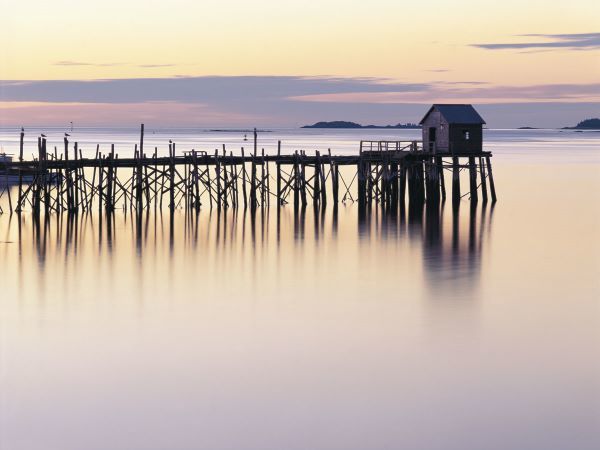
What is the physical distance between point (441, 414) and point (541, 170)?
7514 centimetres

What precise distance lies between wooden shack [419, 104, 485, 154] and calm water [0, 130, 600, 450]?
25.4ft

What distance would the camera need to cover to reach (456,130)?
4631 cm

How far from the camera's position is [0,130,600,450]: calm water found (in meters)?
15.2

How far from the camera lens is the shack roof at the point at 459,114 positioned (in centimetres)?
4631

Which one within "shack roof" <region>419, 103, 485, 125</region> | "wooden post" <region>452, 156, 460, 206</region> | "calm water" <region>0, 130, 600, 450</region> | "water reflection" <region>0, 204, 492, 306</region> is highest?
"shack roof" <region>419, 103, 485, 125</region>

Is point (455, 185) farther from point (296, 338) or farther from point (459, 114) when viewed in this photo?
point (296, 338)

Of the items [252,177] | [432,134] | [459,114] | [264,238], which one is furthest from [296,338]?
[432,134]

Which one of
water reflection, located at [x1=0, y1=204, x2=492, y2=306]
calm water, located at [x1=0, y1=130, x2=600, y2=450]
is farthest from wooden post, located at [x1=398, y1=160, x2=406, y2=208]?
calm water, located at [x1=0, y1=130, x2=600, y2=450]

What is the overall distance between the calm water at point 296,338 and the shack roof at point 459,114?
822cm

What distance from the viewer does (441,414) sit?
15.8 m

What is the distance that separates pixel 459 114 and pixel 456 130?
82 centimetres

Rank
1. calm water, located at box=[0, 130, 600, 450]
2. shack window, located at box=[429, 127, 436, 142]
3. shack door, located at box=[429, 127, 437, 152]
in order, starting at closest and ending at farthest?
calm water, located at box=[0, 130, 600, 450], shack door, located at box=[429, 127, 437, 152], shack window, located at box=[429, 127, 436, 142]

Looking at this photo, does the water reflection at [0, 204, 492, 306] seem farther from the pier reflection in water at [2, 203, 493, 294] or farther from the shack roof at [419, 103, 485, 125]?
the shack roof at [419, 103, 485, 125]

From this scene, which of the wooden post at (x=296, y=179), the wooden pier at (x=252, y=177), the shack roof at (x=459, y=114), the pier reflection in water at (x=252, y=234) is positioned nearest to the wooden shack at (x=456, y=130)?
the shack roof at (x=459, y=114)
